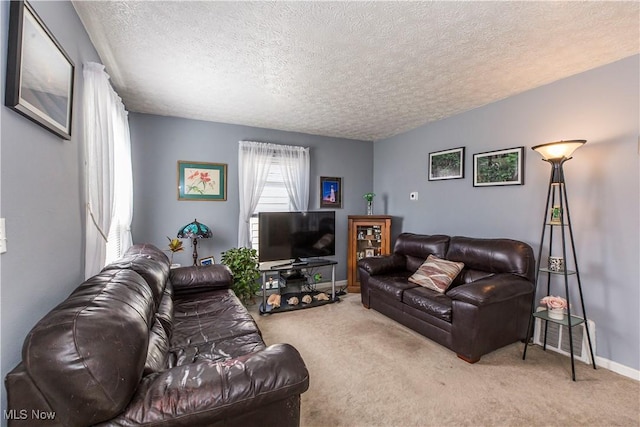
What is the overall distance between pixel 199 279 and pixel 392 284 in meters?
2.12

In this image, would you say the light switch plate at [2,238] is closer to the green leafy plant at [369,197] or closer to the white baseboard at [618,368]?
the white baseboard at [618,368]

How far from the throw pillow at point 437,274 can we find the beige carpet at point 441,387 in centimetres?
57

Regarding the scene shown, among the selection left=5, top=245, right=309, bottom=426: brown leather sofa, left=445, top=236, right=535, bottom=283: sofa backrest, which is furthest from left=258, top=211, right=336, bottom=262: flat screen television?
Answer: left=5, top=245, right=309, bottom=426: brown leather sofa

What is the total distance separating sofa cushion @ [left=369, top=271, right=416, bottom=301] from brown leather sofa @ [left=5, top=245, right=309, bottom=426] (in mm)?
2104

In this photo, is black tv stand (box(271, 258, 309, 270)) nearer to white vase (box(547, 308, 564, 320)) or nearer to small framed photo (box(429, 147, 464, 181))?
small framed photo (box(429, 147, 464, 181))

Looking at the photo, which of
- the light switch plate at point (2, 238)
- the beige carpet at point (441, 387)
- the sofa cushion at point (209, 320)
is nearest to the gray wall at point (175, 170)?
the sofa cushion at point (209, 320)

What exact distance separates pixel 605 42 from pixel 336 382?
3.21m

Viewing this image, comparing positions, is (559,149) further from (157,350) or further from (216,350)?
(157,350)

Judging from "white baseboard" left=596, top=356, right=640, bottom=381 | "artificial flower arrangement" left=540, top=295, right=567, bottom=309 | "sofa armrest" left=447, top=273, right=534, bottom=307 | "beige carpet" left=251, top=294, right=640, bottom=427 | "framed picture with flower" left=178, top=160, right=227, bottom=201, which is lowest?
"beige carpet" left=251, top=294, right=640, bottom=427

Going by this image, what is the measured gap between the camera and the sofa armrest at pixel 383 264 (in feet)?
11.9

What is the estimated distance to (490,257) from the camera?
9.62 feet

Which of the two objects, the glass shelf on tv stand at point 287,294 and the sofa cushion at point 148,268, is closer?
the sofa cushion at point 148,268

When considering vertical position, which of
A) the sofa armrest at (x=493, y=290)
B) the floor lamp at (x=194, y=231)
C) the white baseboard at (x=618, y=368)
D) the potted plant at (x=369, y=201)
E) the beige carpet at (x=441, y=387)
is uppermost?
the potted plant at (x=369, y=201)

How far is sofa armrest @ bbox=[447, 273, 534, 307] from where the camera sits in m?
2.37
